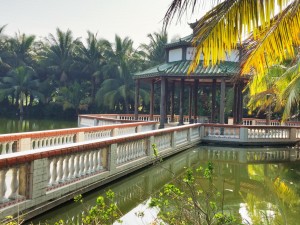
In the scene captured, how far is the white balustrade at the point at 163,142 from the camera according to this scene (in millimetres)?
12064

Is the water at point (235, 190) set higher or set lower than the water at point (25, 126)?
lower

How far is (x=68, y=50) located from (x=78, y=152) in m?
46.0

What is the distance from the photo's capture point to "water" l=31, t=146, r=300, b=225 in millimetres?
6090

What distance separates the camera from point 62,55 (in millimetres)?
50281

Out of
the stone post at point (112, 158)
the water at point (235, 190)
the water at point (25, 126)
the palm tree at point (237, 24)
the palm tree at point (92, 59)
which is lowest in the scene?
the water at point (235, 190)

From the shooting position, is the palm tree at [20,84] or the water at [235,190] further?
the palm tree at [20,84]

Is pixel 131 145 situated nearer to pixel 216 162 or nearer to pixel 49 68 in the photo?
pixel 216 162

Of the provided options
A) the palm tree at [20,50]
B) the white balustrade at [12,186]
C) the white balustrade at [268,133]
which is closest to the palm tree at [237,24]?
the white balustrade at [12,186]

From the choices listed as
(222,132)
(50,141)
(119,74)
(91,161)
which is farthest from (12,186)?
(119,74)

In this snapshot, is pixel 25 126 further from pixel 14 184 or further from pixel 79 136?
pixel 14 184

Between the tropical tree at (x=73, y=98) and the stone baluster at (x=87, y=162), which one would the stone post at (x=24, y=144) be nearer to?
the stone baluster at (x=87, y=162)

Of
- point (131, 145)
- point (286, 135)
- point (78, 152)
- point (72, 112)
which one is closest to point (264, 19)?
point (78, 152)

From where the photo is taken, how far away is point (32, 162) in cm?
532

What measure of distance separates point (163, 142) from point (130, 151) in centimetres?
324
